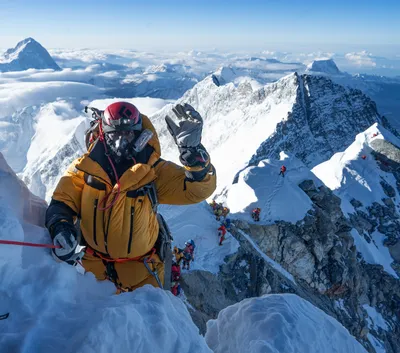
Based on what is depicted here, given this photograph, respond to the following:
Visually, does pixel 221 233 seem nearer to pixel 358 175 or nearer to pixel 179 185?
pixel 179 185

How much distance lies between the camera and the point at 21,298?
9.87ft

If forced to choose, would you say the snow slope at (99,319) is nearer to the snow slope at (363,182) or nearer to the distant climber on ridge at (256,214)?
the distant climber on ridge at (256,214)

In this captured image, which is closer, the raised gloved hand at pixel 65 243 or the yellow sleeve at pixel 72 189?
the raised gloved hand at pixel 65 243

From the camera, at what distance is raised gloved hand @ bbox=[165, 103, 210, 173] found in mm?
4547

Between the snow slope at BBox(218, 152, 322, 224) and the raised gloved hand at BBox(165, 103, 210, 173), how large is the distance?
559 inches

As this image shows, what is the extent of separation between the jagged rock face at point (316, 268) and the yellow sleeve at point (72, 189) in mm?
9587

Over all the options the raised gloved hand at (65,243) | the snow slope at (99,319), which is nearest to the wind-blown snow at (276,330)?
the snow slope at (99,319)

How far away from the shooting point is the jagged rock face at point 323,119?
9538 cm

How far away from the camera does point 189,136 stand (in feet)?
14.9

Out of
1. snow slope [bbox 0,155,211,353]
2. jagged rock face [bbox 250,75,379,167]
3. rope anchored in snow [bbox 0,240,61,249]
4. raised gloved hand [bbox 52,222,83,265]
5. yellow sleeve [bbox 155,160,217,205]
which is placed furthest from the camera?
jagged rock face [bbox 250,75,379,167]

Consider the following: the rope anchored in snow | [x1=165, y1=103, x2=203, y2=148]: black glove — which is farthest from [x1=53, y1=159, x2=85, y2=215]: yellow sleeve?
[x1=165, y1=103, x2=203, y2=148]: black glove

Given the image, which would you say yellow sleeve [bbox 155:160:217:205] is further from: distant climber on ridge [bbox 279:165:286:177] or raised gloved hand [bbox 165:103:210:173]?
distant climber on ridge [bbox 279:165:286:177]

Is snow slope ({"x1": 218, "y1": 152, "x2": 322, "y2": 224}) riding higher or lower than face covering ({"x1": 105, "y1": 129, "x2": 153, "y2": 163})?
lower

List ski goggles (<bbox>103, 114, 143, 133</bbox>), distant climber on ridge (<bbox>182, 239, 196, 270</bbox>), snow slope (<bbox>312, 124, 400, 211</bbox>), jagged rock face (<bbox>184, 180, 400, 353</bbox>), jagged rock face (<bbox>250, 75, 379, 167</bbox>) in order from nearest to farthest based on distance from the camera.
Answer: ski goggles (<bbox>103, 114, 143, 133</bbox>) → distant climber on ridge (<bbox>182, 239, 196, 270</bbox>) → jagged rock face (<bbox>184, 180, 400, 353</bbox>) → snow slope (<bbox>312, 124, 400, 211</bbox>) → jagged rock face (<bbox>250, 75, 379, 167</bbox>)
